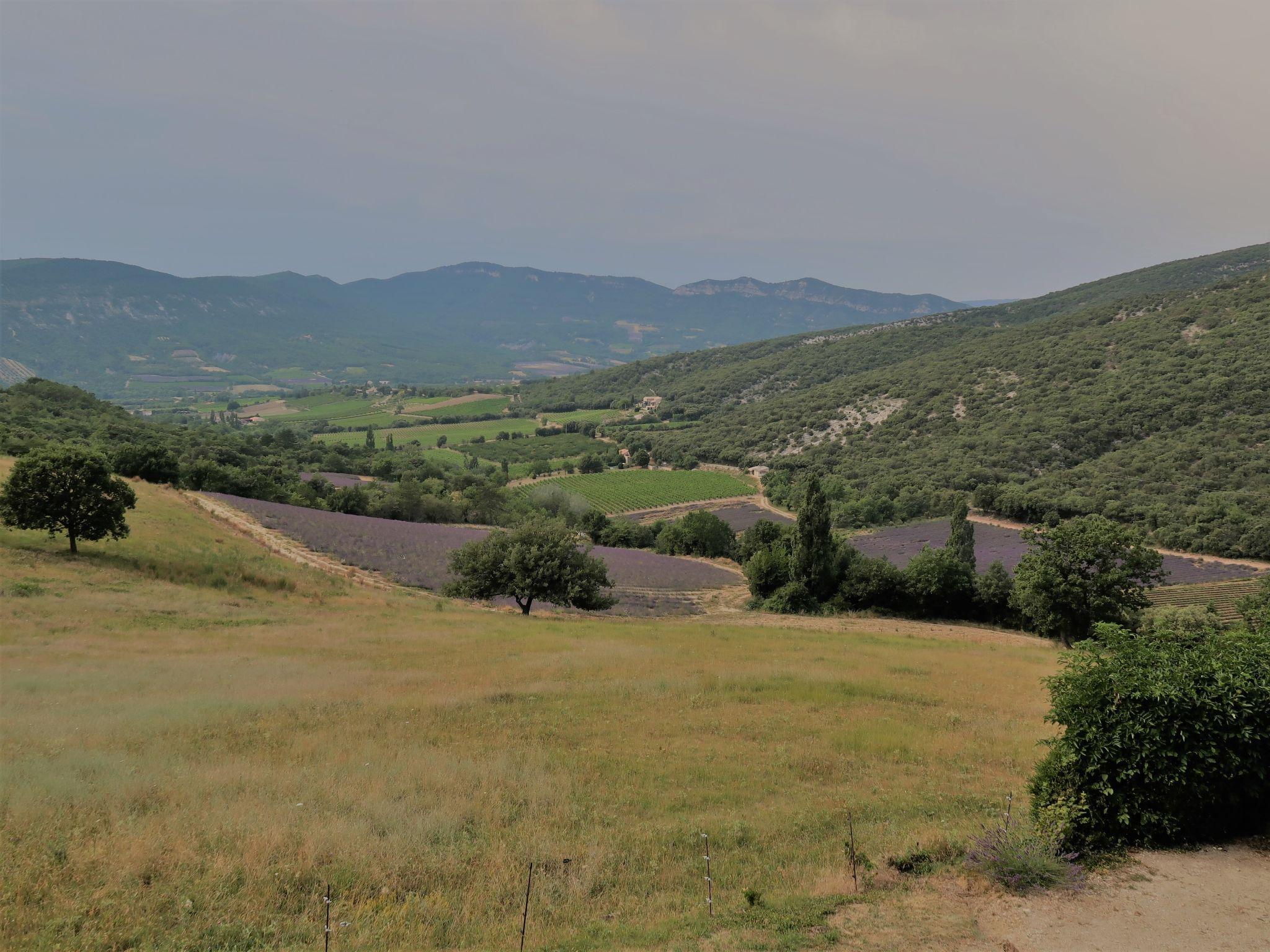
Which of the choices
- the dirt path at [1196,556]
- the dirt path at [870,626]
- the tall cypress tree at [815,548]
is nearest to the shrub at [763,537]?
the tall cypress tree at [815,548]

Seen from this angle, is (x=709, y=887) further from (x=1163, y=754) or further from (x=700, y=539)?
(x=700, y=539)

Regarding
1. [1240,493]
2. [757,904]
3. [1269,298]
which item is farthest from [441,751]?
[1269,298]

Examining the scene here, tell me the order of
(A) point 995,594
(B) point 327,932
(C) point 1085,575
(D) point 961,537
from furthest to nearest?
(D) point 961,537 → (A) point 995,594 → (C) point 1085,575 → (B) point 327,932

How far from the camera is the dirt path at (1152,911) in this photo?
279 inches

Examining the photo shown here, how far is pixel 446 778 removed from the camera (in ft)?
37.2

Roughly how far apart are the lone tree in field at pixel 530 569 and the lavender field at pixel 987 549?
104 feet

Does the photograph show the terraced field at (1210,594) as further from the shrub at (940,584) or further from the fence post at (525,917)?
the fence post at (525,917)

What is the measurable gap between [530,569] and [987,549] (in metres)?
53.8

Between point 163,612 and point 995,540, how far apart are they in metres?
77.6

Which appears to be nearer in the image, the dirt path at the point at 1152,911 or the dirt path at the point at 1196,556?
the dirt path at the point at 1152,911

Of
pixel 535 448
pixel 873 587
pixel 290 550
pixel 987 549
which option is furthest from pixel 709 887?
pixel 535 448

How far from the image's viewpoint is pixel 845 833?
10.4 metres

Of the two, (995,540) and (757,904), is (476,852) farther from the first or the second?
(995,540)

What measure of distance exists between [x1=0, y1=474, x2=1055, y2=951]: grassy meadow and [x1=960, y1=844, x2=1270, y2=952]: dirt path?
4.87 feet
